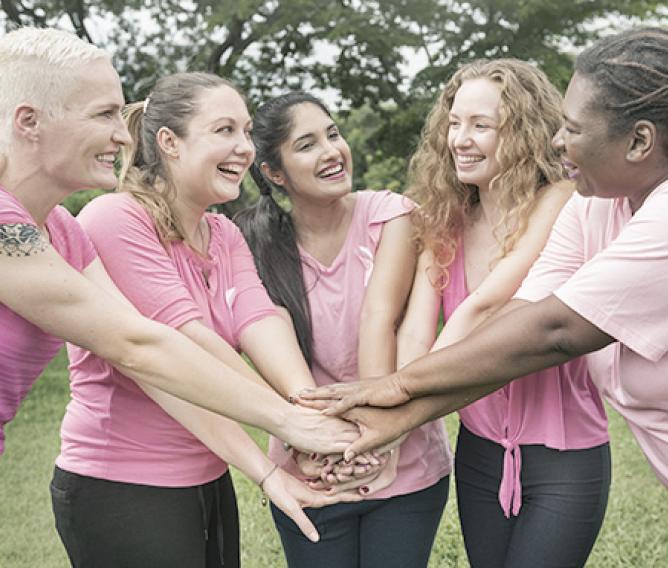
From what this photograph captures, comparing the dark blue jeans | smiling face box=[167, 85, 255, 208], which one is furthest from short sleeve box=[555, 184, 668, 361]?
smiling face box=[167, 85, 255, 208]

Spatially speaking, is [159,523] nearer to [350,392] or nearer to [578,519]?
[350,392]

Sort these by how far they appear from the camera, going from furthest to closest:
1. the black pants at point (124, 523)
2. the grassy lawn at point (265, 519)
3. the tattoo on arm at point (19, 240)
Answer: the grassy lawn at point (265, 519)
the black pants at point (124, 523)
the tattoo on arm at point (19, 240)

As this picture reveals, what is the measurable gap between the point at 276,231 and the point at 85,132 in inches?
39.3

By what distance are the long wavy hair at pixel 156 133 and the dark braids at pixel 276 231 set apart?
0.33 m

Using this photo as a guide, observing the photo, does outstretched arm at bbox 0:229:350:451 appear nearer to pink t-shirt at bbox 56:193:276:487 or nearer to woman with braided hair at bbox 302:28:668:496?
pink t-shirt at bbox 56:193:276:487

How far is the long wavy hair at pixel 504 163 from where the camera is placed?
2.87m

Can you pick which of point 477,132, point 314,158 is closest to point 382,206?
point 314,158

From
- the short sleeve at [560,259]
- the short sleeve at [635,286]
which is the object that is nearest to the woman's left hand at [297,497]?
the short sleeve at [560,259]

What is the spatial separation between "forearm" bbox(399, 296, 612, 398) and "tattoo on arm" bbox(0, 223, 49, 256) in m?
1.14

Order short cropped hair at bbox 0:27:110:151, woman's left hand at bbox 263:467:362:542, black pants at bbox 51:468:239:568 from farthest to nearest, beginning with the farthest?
1. woman's left hand at bbox 263:467:362:542
2. black pants at bbox 51:468:239:568
3. short cropped hair at bbox 0:27:110:151

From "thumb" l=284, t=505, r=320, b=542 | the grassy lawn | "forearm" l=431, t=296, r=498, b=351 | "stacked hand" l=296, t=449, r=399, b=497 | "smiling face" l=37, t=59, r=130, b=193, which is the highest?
"smiling face" l=37, t=59, r=130, b=193

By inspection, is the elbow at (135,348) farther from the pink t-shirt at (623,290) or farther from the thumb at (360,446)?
the pink t-shirt at (623,290)

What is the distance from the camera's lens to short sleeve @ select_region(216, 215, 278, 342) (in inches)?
114

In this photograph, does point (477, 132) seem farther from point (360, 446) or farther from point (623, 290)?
point (360, 446)
